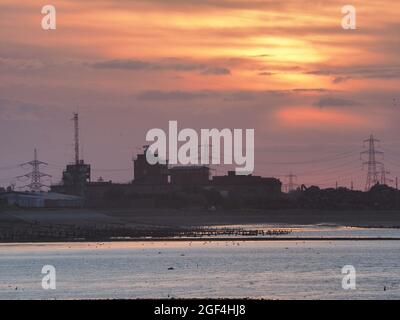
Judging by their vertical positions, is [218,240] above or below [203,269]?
above

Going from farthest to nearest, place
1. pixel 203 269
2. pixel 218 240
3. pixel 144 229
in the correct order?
pixel 144 229 < pixel 218 240 < pixel 203 269

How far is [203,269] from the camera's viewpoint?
261ft

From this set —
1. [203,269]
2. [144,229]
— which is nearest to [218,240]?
[144,229]

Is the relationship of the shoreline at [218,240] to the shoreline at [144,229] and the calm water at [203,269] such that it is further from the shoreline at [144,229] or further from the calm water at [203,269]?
the calm water at [203,269]

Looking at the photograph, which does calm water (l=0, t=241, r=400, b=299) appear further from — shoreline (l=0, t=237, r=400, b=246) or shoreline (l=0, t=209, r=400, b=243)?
shoreline (l=0, t=209, r=400, b=243)

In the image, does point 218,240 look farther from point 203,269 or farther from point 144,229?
point 203,269

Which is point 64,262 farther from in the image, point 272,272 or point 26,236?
point 26,236

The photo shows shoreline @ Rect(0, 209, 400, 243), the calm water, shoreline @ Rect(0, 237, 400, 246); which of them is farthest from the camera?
shoreline @ Rect(0, 209, 400, 243)

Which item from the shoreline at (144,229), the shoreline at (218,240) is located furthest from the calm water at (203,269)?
the shoreline at (144,229)

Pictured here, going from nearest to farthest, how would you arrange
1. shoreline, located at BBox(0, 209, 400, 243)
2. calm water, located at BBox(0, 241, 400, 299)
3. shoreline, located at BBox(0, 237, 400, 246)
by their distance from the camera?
calm water, located at BBox(0, 241, 400, 299) < shoreline, located at BBox(0, 237, 400, 246) < shoreline, located at BBox(0, 209, 400, 243)

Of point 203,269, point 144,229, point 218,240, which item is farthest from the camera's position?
point 144,229

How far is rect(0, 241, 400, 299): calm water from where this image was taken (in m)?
59.6

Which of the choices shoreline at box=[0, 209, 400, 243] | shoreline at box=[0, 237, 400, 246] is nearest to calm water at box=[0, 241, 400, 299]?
shoreline at box=[0, 237, 400, 246]
